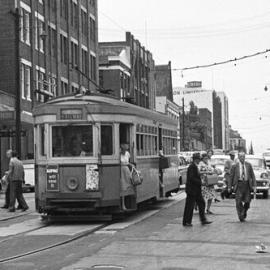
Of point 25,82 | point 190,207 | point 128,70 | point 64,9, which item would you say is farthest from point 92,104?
point 128,70

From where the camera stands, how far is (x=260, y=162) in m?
26.9

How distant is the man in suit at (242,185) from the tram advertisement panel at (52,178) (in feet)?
13.8

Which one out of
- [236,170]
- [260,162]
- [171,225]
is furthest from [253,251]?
[260,162]

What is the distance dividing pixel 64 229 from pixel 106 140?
245 cm

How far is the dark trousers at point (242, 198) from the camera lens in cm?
1527

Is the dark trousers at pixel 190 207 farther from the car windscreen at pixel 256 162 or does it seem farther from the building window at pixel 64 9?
the building window at pixel 64 9

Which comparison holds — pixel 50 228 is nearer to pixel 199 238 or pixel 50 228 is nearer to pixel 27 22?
pixel 199 238

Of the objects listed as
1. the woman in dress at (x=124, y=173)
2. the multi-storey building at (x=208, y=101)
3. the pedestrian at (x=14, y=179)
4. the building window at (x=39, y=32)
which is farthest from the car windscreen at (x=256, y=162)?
the multi-storey building at (x=208, y=101)

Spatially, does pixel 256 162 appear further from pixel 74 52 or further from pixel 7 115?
pixel 74 52

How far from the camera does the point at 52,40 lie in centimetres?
4784

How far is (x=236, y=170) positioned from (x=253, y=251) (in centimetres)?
507

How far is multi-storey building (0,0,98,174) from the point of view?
3928 centimetres

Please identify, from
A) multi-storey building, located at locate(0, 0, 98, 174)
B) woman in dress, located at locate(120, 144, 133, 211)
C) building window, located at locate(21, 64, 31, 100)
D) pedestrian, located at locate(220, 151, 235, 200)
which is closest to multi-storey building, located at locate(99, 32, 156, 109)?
multi-storey building, located at locate(0, 0, 98, 174)

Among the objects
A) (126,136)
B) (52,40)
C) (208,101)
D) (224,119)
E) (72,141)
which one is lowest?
(72,141)
